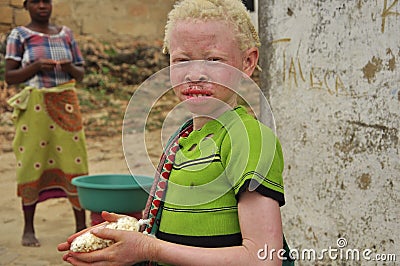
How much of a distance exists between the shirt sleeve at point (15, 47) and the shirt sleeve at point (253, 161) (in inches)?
125

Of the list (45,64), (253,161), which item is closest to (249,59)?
(253,161)

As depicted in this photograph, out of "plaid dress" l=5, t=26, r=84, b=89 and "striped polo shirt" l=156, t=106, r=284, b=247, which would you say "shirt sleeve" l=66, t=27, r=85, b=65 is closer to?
"plaid dress" l=5, t=26, r=84, b=89

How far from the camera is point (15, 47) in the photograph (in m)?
4.08

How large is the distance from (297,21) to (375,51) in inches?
16.7

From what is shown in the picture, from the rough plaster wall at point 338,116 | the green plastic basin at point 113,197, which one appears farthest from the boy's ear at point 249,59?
the green plastic basin at point 113,197

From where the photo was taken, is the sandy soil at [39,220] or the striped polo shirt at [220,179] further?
the sandy soil at [39,220]

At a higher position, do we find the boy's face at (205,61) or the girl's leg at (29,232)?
the boy's face at (205,61)

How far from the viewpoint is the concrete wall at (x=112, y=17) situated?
948 cm

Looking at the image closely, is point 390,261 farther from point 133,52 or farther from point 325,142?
point 133,52

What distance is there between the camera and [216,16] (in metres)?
1.25

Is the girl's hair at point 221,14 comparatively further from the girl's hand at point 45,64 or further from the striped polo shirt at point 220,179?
the girl's hand at point 45,64

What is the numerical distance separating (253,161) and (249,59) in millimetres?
272

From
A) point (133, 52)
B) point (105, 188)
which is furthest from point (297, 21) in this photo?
point (133, 52)

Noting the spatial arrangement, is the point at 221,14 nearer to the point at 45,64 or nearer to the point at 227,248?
the point at 227,248
